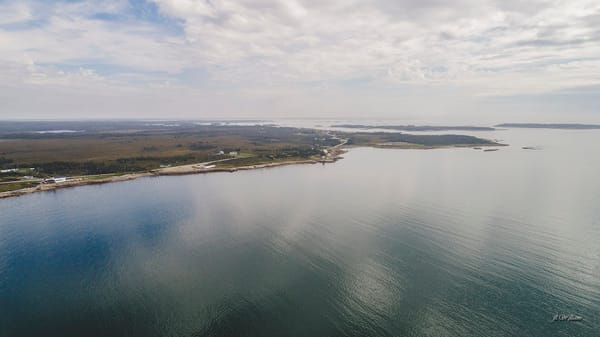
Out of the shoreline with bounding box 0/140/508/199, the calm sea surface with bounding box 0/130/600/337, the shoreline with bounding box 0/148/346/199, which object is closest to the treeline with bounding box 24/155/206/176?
the shoreline with bounding box 0/140/508/199

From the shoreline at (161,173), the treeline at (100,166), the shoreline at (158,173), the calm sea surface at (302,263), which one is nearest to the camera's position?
the calm sea surface at (302,263)

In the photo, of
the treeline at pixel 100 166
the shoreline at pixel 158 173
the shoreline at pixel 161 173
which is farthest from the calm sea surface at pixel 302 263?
the treeline at pixel 100 166

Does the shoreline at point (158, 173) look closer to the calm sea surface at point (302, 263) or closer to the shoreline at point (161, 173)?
the shoreline at point (161, 173)

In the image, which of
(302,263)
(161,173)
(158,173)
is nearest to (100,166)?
(158,173)

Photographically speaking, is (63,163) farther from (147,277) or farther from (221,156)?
(147,277)

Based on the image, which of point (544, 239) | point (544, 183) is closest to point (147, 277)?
point (544, 239)

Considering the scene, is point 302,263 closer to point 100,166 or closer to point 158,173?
point 158,173

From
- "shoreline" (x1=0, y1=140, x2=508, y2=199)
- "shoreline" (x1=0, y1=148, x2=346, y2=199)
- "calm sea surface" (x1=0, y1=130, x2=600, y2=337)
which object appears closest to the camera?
"calm sea surface" (x1=0, y1=130, x2=600, y2=337)

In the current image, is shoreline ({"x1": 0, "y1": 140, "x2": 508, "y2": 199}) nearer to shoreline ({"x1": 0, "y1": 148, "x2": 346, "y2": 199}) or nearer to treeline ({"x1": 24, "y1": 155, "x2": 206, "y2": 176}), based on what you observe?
shoreline ({"x1": 0, "y1": 148, "x2": 346, "y2": 199})
